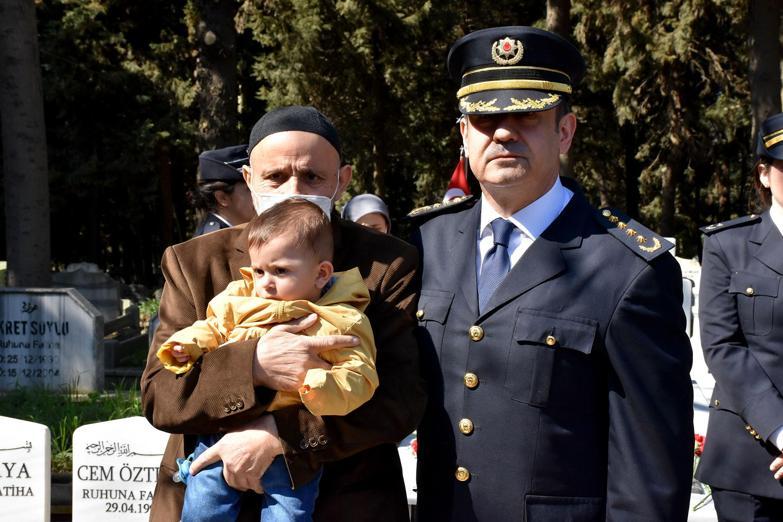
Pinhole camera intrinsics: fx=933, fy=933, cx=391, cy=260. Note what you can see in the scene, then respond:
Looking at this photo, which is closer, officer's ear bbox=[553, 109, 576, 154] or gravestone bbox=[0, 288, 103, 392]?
officer's ear bbox=[553, 109, 576, 154]

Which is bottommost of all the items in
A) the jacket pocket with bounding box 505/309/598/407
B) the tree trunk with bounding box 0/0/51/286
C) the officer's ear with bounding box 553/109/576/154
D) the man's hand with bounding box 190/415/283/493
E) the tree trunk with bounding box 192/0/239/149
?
the man's hand with bounding box 190/415/283/493

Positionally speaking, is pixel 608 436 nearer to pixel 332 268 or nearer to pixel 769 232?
pixel 332 268

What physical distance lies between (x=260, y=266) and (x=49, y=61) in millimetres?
19390

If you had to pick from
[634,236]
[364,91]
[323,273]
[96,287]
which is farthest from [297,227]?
[364,91]

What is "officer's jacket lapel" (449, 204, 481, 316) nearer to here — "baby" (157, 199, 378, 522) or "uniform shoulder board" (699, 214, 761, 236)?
"baby" (157, 199, 378, 522)

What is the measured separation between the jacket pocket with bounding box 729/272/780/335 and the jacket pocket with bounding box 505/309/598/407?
1.55m

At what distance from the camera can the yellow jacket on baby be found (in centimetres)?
240

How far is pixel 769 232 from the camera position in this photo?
394cm

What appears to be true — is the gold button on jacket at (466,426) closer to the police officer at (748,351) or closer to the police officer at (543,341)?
the police officer at (543,341)

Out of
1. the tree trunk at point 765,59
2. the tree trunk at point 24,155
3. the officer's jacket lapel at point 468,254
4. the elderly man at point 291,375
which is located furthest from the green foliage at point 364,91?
the elderly man at point 291,375

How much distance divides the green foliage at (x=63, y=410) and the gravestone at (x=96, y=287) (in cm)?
575

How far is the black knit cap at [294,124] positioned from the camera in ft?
8.98

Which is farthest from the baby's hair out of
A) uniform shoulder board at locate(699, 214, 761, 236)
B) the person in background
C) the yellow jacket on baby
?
the person in background

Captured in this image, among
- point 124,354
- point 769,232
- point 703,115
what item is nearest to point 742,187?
point 703,115
